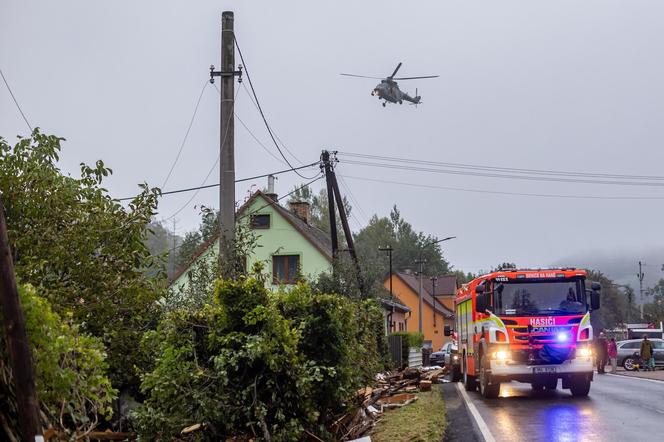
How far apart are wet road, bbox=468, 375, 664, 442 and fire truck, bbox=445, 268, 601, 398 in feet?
2.25

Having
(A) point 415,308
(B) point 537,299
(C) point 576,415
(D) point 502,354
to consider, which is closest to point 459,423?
(C) point 576,415

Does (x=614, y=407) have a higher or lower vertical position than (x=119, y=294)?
lower

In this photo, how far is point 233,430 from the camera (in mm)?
9148

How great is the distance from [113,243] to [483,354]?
10.9 metres

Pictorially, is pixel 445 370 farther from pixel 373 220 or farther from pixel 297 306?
pixel 373 220

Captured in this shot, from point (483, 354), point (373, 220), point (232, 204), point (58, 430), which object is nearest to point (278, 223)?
point (483, 354)

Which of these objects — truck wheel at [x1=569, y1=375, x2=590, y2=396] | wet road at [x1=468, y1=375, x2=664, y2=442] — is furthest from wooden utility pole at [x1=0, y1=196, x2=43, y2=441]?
truck wheel at [x1=569, y1=375, x2=590, y2=396]

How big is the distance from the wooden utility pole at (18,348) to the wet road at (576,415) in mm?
7915

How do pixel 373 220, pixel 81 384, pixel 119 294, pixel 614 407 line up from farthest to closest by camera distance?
pixel 373 220 < pixel 614 407 < pixel 119 294 < pixel 81 384

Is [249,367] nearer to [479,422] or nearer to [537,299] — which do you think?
[479,422]

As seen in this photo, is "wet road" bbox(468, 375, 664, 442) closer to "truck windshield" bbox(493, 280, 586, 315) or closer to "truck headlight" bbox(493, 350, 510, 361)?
"truck headlight" bbox(493, 350, 510, 361)

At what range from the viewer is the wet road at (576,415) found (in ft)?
38.3

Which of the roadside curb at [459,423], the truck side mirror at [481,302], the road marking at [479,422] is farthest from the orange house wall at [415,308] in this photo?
the truck side mirror at [481,302]

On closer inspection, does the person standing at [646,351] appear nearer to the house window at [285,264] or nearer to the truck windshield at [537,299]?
the house window at [285,264]
